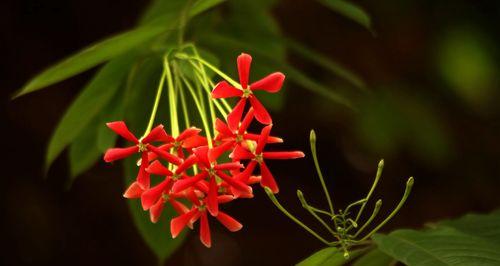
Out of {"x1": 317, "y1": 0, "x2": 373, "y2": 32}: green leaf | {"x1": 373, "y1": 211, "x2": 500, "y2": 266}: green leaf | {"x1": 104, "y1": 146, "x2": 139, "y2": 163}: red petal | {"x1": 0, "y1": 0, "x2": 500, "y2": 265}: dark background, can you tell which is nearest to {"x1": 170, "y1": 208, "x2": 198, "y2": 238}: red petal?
{"x1": 104, "y1": 146, "x2": 139, "y2": 163}: red petal

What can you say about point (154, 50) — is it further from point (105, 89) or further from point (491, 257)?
point (491, 257)

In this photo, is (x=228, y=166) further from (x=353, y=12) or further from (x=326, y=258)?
(x=353, y=12)

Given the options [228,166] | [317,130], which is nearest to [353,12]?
[228,166]

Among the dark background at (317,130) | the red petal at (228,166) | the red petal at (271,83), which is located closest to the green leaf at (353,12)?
the red petal at (271,83)

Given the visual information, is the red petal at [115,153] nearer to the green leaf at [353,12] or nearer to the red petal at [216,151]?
the red petal at [216,151]

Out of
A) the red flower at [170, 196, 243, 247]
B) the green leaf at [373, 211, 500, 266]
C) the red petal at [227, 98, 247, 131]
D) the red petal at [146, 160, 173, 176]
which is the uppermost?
the red petal at [227, 98, 247, 131]

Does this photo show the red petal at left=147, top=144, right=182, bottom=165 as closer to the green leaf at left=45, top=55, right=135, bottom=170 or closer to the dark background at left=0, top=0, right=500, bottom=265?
the green leaf at left=45, top=55, right=135, bottom=170

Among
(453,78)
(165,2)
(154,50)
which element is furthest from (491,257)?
(453,78)
